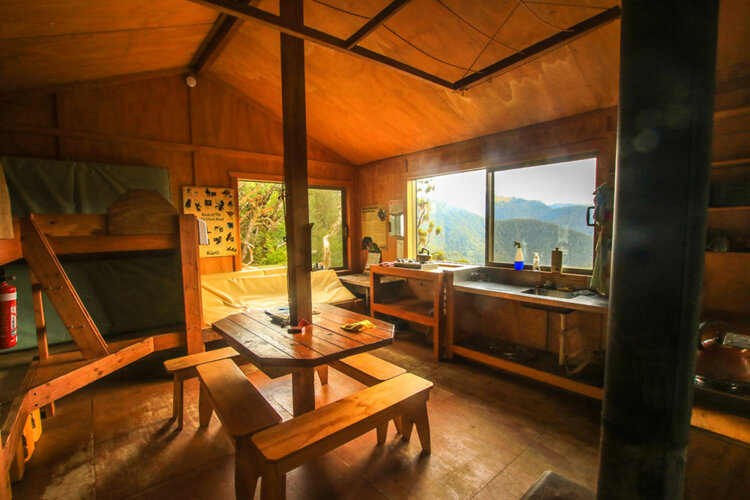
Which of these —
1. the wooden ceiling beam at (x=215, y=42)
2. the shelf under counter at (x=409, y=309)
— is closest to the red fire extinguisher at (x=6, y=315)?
the wooden ceiling beam at (x=215, y=42)

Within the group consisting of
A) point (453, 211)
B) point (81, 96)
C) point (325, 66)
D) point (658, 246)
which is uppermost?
point (325, 66)

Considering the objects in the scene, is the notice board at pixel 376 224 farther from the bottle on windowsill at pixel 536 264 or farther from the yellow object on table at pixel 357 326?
the yellow object on table at pixel 357 326

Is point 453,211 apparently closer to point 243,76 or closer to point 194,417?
point 243,76

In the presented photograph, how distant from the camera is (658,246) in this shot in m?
1.00

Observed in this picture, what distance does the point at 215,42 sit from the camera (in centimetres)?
369

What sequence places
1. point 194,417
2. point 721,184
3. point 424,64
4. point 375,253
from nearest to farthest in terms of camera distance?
point 721,184 < point 194,417 < point 424,64 < point 375,253

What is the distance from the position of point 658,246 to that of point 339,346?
59.8 inches

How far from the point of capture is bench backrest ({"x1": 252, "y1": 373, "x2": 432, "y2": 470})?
154 cm

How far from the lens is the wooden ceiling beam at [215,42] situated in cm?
333

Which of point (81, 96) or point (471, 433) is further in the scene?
point (81, 96)

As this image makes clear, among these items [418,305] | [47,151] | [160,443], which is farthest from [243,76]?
[160,443]

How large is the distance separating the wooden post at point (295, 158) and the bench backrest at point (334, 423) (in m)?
0.76

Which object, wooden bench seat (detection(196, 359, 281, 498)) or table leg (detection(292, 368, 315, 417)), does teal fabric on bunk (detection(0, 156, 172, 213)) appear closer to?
wooden bench seat (detection(196, 359, 281, 498))

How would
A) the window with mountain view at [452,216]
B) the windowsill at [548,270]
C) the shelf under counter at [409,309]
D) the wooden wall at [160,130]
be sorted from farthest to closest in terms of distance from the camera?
1. the window with mountain view at [452,216]
2. the shelf under counter at [409,309]
3. the wooden wall at [160,130]
4. the windowsill at [548,270]
